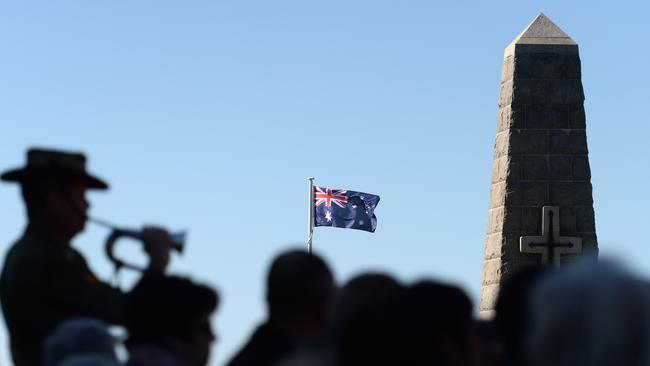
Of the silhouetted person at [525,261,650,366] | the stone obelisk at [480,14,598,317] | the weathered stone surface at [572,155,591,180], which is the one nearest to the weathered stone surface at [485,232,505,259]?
the stone obelisk at [480,14,598,317]

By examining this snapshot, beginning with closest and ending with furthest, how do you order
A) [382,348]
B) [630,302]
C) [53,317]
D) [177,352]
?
[630,302] → [382,348] → [177,352] → [53,317]

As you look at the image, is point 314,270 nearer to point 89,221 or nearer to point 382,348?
point 89,221

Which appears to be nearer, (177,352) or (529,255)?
(177,352)

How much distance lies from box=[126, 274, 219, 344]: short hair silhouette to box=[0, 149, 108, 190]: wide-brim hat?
0.79 meters

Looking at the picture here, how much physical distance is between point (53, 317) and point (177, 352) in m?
0.70

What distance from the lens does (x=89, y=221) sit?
466 cm

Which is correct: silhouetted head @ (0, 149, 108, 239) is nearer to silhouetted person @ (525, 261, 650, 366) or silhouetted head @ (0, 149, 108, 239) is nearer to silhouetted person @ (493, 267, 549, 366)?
silhouetted person @ (493, 267, 549, 366)

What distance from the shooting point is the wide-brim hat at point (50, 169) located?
4.69m

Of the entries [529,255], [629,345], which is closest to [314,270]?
[629,345]

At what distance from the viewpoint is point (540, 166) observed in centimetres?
1670

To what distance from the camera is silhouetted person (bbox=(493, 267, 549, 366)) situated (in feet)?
Answer: 10.5

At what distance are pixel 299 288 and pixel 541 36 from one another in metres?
13.3

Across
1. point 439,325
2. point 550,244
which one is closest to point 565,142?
point 550,244

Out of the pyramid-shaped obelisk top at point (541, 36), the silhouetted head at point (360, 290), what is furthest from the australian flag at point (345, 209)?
the silhouetted head at point (360, 290)
